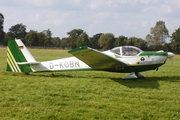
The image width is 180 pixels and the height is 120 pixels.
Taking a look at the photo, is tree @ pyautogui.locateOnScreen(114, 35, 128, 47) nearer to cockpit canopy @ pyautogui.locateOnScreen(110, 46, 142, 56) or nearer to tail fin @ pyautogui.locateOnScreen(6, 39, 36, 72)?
cockpit canopy @ pyautogui.locateOnScreen(110, 46, 142, 56)

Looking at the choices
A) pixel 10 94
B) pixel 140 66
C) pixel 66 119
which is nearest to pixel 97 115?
pixel 66 119

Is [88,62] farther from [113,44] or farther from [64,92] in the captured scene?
[113,44]

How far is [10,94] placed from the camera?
6.28 metres

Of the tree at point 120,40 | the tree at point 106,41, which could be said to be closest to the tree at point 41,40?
the tree at point 106,41

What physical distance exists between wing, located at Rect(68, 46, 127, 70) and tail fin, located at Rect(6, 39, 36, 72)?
296cm

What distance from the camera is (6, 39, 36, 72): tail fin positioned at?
10.4 metres

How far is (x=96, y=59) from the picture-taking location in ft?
30.2

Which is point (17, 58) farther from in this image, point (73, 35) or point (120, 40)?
point (73, 35)

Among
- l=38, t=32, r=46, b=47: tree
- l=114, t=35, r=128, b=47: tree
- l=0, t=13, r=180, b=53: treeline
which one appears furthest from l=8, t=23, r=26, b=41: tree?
l=114, t=35, r=128, b=47: tree

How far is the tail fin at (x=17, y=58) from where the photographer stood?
1038 centimetres

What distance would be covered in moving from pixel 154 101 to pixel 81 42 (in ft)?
284

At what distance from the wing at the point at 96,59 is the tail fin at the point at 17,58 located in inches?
116

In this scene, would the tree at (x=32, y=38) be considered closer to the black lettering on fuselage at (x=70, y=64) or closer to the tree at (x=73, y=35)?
the tree at (x=73, y=35)

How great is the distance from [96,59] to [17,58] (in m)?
3.87
